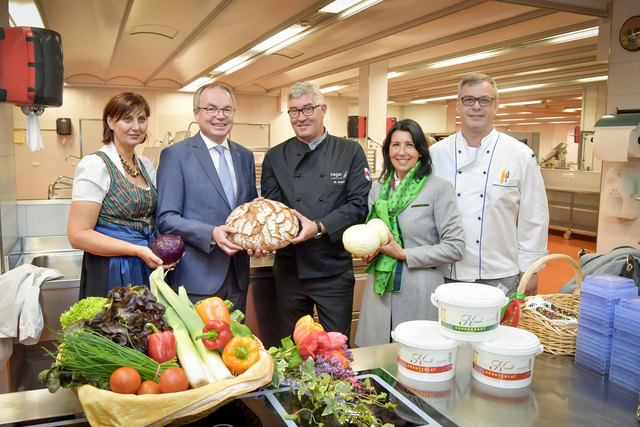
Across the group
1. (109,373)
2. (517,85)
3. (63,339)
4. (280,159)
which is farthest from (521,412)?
(517,85)

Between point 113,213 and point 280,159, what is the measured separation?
87cm

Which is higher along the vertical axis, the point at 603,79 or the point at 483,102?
the point at 603,79

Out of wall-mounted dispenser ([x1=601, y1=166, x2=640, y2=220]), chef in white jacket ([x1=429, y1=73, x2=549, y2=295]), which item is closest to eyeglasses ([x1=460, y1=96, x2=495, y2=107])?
chef in white jacket ([x1=429, y1=73, x2=549, y2=295])

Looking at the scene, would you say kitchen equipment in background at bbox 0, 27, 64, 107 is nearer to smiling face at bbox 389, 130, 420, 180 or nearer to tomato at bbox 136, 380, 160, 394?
smiling face at bbox 389, 130, 420, 180

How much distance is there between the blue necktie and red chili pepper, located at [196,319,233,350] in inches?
50.5

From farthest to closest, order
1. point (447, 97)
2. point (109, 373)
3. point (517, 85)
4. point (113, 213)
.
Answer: point (447, 97)
point (517, 85)
point (113, 213)
point (109, 373)

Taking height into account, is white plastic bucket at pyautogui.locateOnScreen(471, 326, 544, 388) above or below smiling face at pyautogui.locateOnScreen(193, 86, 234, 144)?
below

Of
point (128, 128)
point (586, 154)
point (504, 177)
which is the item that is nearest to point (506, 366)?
point (504, 177)

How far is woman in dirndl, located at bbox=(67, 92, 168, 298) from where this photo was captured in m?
2.17

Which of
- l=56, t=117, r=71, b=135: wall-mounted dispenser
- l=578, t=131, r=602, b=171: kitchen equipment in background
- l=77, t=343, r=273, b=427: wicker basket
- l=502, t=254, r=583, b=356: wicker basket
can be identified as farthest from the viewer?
l=56, t=117, r=71, b=135: wall-mounted dispenser

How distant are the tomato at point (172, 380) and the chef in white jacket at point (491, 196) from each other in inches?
65.2

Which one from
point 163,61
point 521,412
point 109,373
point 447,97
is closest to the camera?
point 109,373

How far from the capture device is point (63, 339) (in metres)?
1.16

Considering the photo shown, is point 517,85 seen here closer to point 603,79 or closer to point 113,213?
point 603,79
